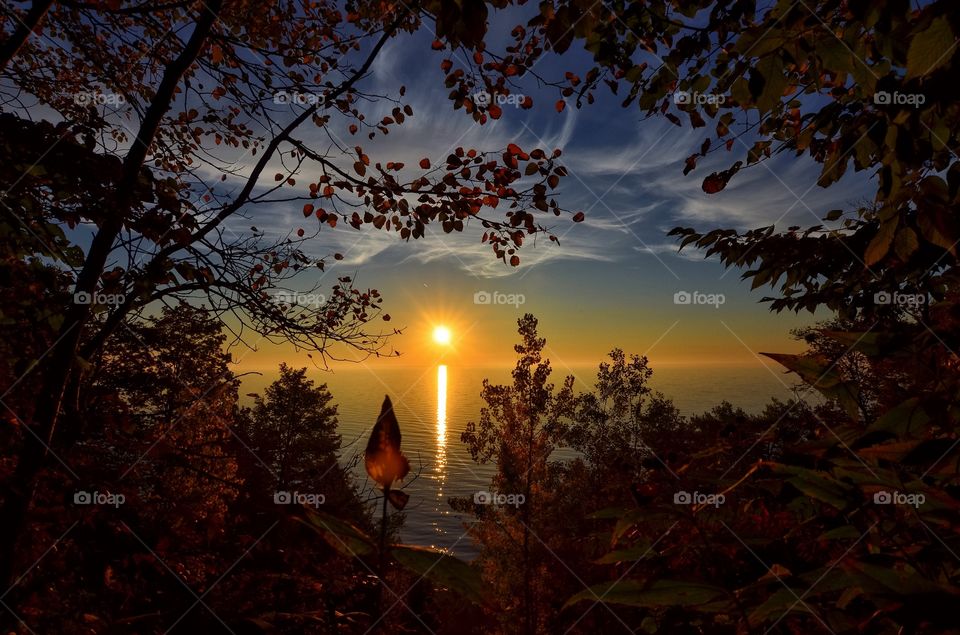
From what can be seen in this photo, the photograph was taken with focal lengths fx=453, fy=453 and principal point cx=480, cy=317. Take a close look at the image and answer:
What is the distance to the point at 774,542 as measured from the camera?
165cm

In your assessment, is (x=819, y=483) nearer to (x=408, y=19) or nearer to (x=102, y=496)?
(x=408, y=19)

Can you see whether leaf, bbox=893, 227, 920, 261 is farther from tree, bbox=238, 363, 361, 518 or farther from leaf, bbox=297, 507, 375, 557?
tree, bbox=238, 363, 361, 518

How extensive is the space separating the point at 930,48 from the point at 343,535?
2.50m

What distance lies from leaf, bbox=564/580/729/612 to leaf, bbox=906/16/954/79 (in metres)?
1.86

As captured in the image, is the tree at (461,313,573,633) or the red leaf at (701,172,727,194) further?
the tree at (461,313,573,633)

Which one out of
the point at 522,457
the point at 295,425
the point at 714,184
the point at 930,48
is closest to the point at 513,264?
the point at 714,184

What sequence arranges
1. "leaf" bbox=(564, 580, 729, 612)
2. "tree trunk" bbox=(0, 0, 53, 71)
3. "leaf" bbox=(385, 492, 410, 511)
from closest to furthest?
"leaf" bbox=(385, 492, 410, 511) < "leaf" bbox=(564, 580, 729, 612) < "tree trunk" bbox=(0, 0, 53, 71)

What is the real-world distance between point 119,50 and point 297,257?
3.46 metres

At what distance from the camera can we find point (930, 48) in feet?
5.41

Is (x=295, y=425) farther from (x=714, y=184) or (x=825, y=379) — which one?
(x=825, y=379)

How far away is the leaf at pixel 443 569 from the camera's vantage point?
758mm

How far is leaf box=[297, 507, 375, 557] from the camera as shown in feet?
2.98

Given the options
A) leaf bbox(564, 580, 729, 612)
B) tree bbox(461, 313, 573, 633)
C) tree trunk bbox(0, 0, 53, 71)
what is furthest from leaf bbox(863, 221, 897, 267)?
tree bbox(461, 313, 573, 633)

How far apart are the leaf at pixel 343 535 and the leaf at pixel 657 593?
58 centimetres
